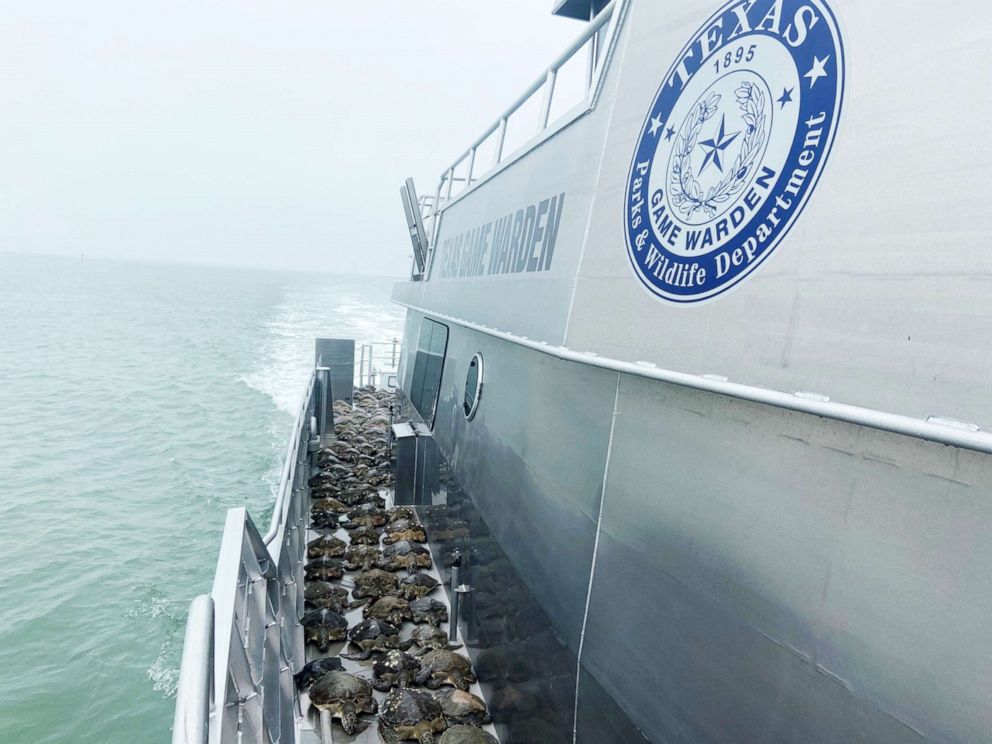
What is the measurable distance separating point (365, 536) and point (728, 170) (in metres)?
7.89

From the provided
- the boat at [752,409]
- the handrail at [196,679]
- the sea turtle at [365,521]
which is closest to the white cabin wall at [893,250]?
the boat at [752,409]

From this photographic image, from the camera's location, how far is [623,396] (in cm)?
328

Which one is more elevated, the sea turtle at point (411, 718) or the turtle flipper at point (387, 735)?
the sea turtle at point (411, 718)

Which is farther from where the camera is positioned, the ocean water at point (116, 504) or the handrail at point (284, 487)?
the ocean water at point (116, 504)

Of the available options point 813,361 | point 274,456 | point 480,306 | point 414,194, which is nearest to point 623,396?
point 813,361

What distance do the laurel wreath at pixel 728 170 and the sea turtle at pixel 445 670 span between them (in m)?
4.88

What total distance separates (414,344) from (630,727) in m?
10.2

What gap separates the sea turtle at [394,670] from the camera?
19.6 ft

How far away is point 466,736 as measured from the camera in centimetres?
505

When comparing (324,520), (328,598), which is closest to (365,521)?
(324,520)

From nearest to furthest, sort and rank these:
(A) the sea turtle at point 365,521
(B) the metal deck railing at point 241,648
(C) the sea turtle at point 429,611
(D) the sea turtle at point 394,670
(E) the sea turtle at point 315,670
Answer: (B) the metal deck railing at point 241,648
(E) the sea turtle at point 315,670
(D) the sea turtle at point 394,670
(C) the sea turtle at point 429,611
(A) the sea turtle at point 365,521

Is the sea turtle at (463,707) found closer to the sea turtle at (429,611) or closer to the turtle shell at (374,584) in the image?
the sea turtle at (429,611)

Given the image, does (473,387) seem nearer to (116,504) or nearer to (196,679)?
(196,679)

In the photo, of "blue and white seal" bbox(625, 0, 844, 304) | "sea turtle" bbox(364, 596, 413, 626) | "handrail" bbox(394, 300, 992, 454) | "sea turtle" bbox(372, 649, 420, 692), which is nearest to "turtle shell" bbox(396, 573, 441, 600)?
"sea turtle" bbox(364, 596, 413, 626)
